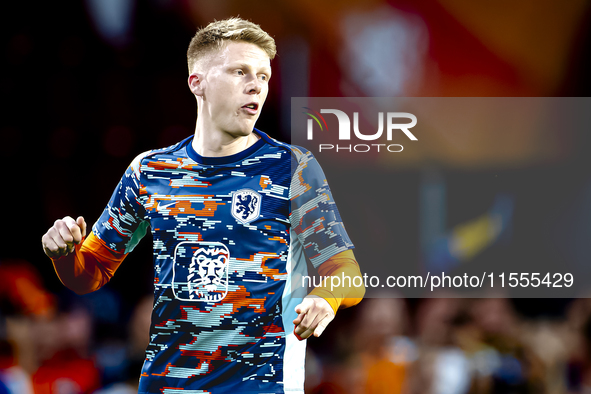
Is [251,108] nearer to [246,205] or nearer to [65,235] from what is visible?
[246,205]

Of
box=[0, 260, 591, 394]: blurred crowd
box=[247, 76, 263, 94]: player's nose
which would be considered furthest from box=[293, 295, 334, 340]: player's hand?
box=[0, 260, 591, 394]: blurred crowd

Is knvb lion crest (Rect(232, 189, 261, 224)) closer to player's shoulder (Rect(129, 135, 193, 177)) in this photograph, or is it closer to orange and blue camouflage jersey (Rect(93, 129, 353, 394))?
orange and blue camouflage jersey (Rect(93, 129, 353, 394))

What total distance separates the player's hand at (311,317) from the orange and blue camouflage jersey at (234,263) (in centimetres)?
31

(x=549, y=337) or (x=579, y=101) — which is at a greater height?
(x=579, y=101)

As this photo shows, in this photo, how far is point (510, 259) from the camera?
2.75 meters

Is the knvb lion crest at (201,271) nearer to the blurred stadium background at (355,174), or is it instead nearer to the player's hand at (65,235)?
the player's hand at (65,235)

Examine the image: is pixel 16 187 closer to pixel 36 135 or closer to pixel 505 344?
pixel 36 135

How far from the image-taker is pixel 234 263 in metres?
2.12

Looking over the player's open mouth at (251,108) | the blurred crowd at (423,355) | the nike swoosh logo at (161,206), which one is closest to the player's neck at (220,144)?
the player's open mouth at (251,108)

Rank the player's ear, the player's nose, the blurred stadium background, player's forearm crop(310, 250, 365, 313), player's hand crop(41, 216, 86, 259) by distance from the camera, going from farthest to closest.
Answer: the blurred stadium background < the player's ear < the player's nose < player's hand crop(41, 216, 86, 259) < player's forearm crop(310, 250, 365, 313)

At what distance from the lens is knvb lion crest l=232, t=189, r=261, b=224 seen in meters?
2.15

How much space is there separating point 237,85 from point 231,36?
0.64 feet

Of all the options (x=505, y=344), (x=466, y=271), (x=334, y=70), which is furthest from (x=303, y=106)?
(x=505, y=344)

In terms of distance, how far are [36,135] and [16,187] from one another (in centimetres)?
53
